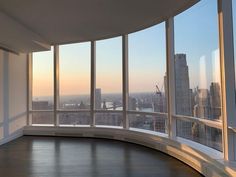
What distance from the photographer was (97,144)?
19.4ft

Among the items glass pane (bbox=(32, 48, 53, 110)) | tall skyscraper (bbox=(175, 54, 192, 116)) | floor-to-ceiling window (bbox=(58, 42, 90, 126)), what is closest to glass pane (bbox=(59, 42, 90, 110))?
floor-to-ceiling window (bbox=(58, 42, 90, 126))

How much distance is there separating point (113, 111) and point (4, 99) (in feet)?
9.23

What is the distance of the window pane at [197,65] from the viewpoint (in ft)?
12.2

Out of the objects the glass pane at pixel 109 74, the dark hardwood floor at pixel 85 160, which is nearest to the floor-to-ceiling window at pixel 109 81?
the glass pane at pixel 109 74

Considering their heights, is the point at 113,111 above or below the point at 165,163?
above

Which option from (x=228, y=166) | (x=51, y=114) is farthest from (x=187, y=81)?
(x=51, y=114)

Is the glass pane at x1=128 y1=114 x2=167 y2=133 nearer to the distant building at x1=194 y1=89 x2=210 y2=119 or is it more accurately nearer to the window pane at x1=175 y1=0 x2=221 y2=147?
the window pane at x1=175 y1=0 x2=221 y2=147

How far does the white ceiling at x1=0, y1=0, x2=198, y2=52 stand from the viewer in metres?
4.22

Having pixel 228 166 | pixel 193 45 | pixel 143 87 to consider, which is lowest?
pixel 228 166

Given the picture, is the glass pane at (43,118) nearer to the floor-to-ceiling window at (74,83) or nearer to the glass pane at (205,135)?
the floor-to-ceiling window at (74,83)

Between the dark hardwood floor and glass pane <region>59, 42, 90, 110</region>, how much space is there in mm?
1471

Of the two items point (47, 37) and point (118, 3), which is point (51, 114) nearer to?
point (47, 37)

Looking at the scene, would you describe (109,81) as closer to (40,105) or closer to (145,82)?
(145,82)

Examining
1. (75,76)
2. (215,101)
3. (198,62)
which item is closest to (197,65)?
(198,62)
